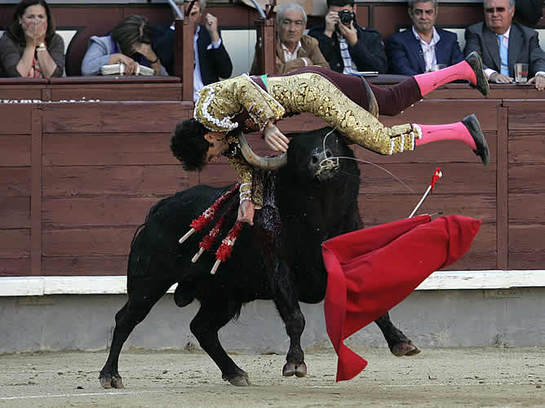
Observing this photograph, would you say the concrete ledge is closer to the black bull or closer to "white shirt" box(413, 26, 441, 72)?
"white shirt" box(413, 26, 441, 72)

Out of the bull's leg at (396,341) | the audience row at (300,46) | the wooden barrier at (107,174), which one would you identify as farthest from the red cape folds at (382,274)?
the audience row at (300,46)

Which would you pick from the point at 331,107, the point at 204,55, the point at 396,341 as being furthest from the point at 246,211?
the point at 204,55

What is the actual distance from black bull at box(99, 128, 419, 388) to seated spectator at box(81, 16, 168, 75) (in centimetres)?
210

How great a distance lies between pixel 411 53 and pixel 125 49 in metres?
1.87

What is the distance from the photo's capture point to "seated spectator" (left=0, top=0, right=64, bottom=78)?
890 cm

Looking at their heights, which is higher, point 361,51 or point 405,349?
point 361,51

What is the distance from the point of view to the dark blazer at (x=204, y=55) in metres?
9.16

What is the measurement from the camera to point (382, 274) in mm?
6254

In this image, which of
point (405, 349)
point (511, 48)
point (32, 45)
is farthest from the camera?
point (511, 48)

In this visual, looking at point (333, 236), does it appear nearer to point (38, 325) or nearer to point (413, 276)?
point (413, 276)

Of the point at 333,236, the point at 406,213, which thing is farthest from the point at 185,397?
the point at 406,213

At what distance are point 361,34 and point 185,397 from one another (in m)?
3.71

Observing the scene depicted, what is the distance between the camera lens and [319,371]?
7.96 meters

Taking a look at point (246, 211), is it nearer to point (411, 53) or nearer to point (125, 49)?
point (125, 49)
